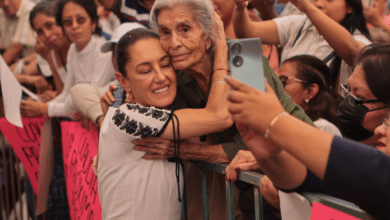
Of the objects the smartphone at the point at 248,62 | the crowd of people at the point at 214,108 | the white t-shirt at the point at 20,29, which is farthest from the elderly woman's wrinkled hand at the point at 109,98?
the white t-shirt at the point at 20,29

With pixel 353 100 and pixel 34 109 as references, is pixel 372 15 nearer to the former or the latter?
pixel 353 100

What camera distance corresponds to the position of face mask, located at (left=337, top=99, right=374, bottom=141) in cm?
194

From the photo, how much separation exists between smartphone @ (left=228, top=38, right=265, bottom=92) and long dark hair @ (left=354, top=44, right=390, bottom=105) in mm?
529

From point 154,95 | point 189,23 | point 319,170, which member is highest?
point 189,23

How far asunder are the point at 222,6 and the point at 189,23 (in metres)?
0.94

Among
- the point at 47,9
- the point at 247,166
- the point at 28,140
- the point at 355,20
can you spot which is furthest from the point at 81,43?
the point at 247,166

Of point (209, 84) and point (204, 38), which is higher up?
point (204, 38)

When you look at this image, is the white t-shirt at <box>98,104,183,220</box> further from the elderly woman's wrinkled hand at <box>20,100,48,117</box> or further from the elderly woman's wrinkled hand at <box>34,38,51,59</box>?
the elderly woman's wrinkled hand at <box>34,38,51,59</box>

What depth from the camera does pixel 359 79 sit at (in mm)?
1810

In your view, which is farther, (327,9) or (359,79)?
(327,9)

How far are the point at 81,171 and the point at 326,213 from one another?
6.27 ft

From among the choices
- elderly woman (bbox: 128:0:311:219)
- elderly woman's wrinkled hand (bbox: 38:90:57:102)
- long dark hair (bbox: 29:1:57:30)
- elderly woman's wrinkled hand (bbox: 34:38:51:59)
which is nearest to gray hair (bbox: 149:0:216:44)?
elderly woman (bbox: 128:0:311:219)

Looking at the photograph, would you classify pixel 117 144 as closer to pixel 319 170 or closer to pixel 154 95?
pixel 154 95

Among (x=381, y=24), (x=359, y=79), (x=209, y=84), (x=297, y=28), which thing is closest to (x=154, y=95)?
(x=209, y=84)
